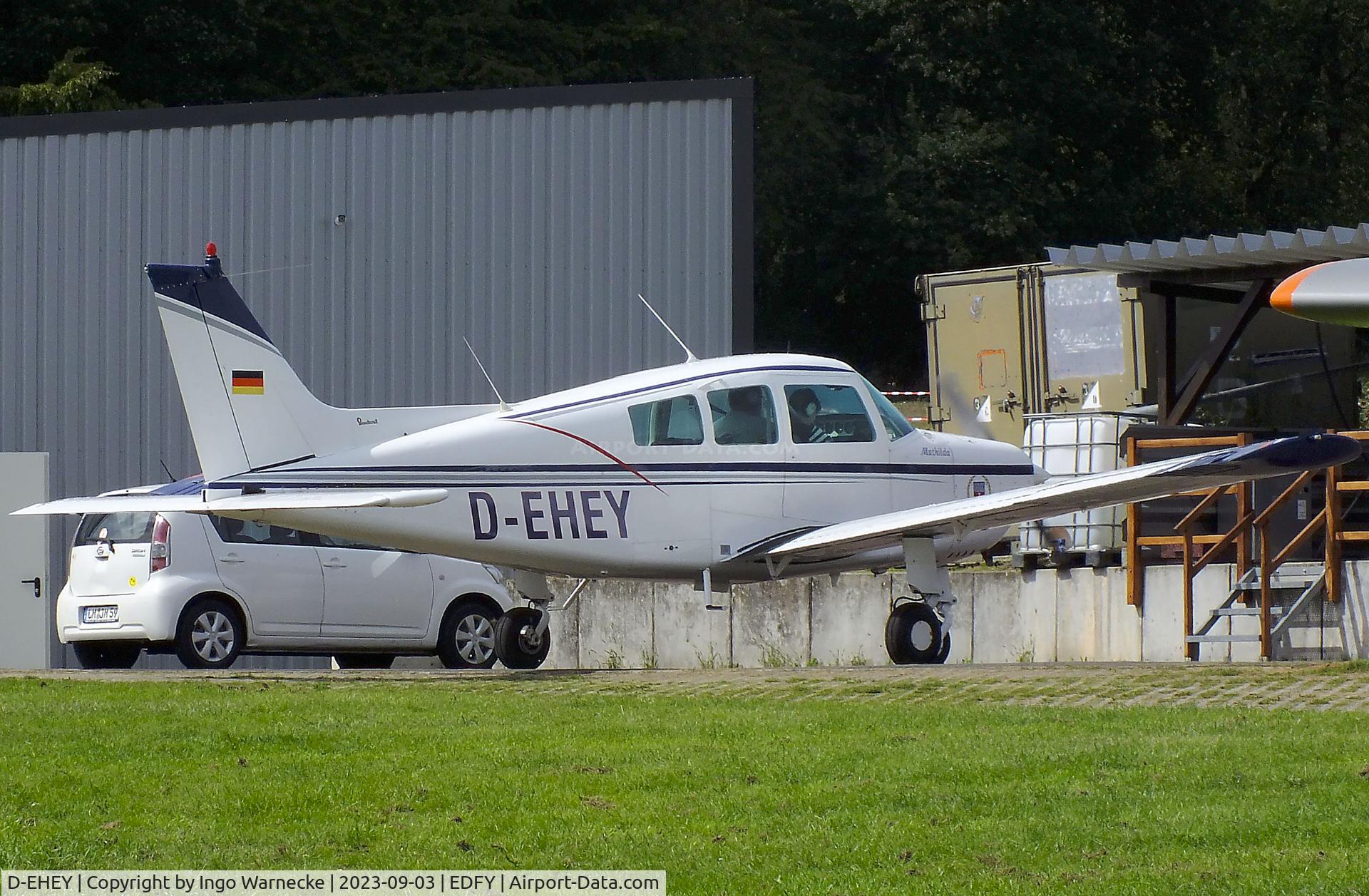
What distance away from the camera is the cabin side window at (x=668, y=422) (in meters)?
14.3

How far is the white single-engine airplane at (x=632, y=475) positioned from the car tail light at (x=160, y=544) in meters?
2.55

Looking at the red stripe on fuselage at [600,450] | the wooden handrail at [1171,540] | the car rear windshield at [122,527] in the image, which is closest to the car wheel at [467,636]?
the car rear windshield at [122,527]

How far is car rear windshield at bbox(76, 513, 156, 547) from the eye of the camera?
1647cm

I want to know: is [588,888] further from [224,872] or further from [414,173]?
[414,173]

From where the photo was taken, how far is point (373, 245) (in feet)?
68.4

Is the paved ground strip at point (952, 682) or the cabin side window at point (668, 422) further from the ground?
the cabin side window at point (668, 422)

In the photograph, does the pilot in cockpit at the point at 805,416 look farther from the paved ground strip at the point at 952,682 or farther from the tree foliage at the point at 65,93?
the tree foliage at the point at 65,93

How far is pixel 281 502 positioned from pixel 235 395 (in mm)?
957

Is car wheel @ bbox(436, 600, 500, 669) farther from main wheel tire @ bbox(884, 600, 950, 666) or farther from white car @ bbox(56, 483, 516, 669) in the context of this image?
main wheel tire @ bbox(884, 600, 950, 666)

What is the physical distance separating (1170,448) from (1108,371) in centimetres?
370

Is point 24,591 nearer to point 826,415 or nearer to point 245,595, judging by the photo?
point 245,595

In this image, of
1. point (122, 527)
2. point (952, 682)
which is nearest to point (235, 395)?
point (122, 527)

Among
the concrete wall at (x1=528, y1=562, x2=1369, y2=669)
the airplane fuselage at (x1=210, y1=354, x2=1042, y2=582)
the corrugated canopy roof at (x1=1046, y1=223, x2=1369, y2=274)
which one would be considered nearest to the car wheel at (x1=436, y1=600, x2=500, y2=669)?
the concrete wall at (x1=528, y1=562, x2=1369, y2=669)

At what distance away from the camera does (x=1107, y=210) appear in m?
42.1
